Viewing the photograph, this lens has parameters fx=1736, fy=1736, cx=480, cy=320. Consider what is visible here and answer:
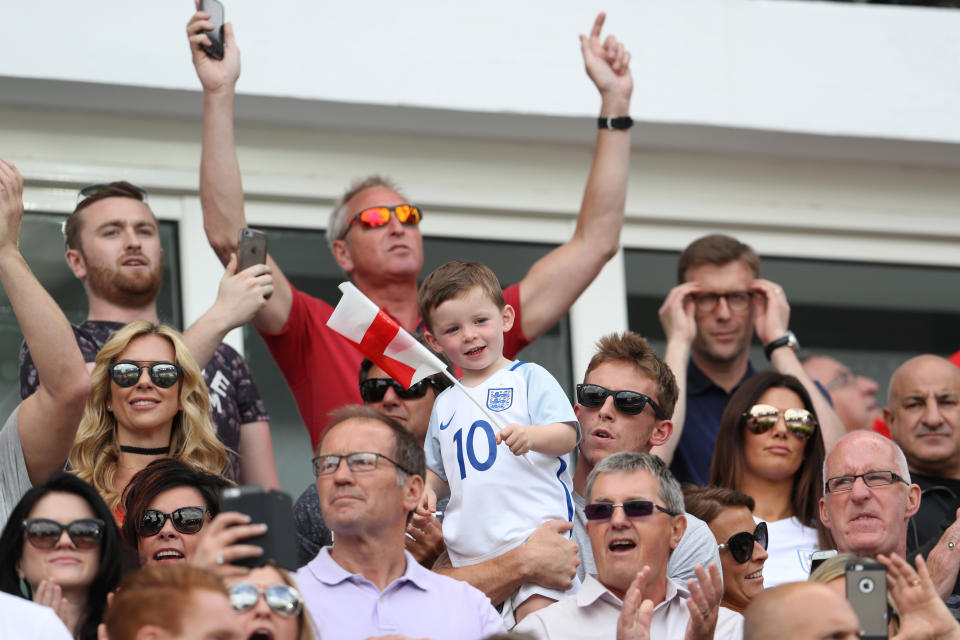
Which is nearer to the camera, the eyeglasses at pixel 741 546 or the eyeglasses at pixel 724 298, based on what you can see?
the eyeglasses at pixel 741 546

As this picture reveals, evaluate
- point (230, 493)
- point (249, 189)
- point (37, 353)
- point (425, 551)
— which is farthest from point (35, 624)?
point (249, 189)

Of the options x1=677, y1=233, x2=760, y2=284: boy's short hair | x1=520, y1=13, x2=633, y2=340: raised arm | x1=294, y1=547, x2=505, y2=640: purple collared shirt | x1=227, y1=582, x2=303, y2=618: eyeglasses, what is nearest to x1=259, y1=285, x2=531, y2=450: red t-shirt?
x1=520, y1=13, x2=633, y2=340: raised arm

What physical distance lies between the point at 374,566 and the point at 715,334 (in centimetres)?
291

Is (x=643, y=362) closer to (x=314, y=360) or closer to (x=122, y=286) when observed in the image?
(x=314, y=360)

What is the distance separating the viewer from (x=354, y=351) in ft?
23.1

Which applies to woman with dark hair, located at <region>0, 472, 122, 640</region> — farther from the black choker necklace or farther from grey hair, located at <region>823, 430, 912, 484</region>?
grey hair, located at <region>823, 430, 912, 484</region>

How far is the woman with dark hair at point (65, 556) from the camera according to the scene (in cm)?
493

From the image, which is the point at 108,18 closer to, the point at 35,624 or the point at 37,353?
the point at 37,353

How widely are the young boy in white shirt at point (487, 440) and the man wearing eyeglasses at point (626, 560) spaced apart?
10.2 inches

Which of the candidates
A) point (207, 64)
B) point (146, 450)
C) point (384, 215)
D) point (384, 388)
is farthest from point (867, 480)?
point (207, 64)

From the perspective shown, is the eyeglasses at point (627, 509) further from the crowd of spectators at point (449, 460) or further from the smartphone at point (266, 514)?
the smartphone at point (266, 514)

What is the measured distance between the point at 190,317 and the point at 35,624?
3979 millimetres

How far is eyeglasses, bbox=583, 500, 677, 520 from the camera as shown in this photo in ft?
17.8

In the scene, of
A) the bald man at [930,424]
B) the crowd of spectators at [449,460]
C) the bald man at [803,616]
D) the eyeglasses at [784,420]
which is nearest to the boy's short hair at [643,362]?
the crowd of spectators at [449,460]
